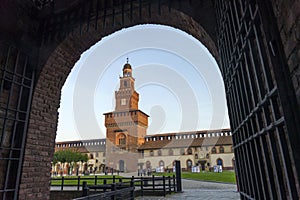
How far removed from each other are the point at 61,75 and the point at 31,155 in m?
2.01

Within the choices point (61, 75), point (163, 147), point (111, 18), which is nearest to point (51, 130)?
point (61, 75)

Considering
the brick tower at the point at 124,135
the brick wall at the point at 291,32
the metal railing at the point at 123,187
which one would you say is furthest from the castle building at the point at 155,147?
the brick wall at the point at 291,32

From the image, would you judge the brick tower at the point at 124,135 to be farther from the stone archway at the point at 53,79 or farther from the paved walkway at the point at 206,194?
the stone archway at the point at 53,79

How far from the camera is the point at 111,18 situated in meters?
4.70

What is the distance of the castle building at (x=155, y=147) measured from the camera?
4475 cm

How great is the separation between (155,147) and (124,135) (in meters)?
7.27

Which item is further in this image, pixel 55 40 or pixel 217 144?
pixel 217 144

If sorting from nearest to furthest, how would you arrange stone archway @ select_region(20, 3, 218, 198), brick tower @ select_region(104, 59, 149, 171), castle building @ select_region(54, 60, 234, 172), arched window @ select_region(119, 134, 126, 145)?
stone archway @ select_region(20, 3, 218, 198) → castle building @ select_region(54, 60, 234, 172) → brick tower @ select_region(104, 59, 149, 171) → arched window @ select_region(119, 134, 126, 145)

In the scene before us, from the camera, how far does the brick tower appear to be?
45125mm

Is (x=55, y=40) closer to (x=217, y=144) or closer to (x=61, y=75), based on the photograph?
(x=61, y=75)

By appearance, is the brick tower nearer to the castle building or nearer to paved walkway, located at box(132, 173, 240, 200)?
the castle building

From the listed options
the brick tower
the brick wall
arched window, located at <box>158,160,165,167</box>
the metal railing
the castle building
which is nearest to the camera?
the brick wall

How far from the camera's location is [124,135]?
47.1 m

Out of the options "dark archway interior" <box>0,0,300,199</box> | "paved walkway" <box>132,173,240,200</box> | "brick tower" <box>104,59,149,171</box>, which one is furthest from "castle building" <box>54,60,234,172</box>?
"dark archway interior" <box>0,0,300,199</box>
